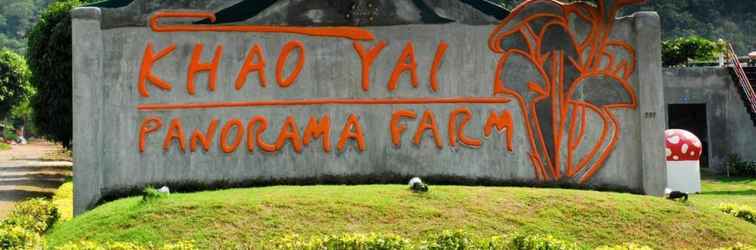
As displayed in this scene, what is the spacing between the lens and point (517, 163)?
15.0m

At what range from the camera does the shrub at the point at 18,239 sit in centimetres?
1191

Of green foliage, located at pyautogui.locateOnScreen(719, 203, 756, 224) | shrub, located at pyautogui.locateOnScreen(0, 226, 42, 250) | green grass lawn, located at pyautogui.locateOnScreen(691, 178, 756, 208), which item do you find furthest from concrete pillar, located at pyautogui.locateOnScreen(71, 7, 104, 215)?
green grass lawn, located at pyautogui.locateOnScreen(691, 178, 756, 208)

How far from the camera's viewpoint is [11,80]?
4516cm

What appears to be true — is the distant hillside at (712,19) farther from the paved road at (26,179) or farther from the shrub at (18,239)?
the shrub at (18,239)

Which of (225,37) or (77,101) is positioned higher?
(225,37)

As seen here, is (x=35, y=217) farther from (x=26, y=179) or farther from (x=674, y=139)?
(x=674, y=139)

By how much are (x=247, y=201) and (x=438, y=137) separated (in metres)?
3.69

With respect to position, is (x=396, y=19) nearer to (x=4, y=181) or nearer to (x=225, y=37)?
(x=225, y=37)

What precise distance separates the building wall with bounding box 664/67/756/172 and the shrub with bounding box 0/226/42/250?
74.9 ft

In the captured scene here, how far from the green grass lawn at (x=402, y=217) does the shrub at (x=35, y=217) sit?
1071mm

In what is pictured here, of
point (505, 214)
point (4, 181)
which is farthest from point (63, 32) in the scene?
point (505, 214)

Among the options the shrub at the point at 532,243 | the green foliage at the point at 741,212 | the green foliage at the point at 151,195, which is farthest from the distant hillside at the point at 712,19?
the shrub at the point at 532,243

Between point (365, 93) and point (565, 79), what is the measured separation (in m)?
3.39

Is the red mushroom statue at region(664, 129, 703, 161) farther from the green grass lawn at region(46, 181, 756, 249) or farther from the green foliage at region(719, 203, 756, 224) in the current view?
the green grass lawn at region(46, 181, 756, 249)
